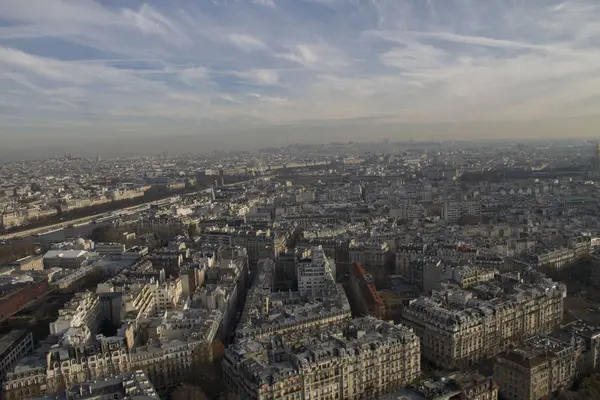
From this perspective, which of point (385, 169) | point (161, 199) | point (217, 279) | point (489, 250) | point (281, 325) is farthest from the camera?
point (385, 169)

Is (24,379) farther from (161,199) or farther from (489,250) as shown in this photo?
(161,199)

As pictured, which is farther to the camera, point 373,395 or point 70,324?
point 70,324

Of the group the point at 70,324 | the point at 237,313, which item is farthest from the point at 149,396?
the point at 237,313

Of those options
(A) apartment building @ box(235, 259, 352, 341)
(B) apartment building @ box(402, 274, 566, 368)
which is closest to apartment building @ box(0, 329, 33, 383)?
(A) apartment building @ box(235, 259, 352, 341)

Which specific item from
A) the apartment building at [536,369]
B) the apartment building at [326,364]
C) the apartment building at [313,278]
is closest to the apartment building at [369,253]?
the apartment building at [313,278]

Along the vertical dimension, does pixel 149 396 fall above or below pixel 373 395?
above

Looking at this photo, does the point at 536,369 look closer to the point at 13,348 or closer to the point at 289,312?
the point at 289,312

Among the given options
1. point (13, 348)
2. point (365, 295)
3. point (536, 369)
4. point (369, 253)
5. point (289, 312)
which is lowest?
point (13, 348)

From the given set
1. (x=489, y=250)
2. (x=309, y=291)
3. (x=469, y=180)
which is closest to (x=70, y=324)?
(x=309, y=291)

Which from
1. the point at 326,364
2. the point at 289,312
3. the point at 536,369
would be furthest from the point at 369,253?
the point at 326,364

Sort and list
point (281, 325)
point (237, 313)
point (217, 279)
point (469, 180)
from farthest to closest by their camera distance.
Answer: point (469, 180)
point (217, 279)
point (237, 313)
point (281, 325)
